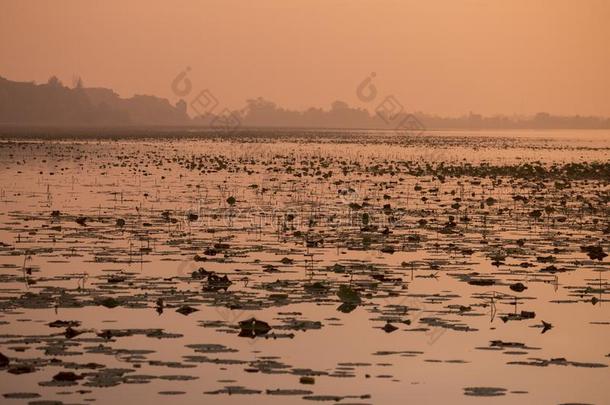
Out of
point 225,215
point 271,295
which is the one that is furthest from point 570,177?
point 271,295

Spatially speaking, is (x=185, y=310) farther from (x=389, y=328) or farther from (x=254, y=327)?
(x=389, y=328)

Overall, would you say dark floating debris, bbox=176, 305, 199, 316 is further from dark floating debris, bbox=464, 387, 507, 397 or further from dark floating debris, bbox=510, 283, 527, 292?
dark floating debris, bbox=510, 283, 527, 292

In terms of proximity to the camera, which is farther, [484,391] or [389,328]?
[389,328]

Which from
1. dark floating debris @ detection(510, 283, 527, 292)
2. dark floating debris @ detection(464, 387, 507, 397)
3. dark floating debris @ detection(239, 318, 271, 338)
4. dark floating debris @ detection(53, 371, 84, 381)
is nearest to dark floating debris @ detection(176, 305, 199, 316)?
dark floating debris @ detection(239, 318, 271, 338)

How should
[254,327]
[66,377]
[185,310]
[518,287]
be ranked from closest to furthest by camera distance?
[66,377] < [254,327] < [185,310] < [518,287]

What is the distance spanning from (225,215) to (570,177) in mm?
30065

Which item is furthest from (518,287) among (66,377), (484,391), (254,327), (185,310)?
(66,377)

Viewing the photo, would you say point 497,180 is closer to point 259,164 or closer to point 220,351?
point 259,164

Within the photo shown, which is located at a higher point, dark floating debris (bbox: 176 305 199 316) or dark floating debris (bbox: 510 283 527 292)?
dark floating debris (bbox: 176 305 199 316)

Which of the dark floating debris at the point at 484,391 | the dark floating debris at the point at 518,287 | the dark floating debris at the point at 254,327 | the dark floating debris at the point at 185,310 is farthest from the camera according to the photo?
the dark floating debris at the point at 518,287

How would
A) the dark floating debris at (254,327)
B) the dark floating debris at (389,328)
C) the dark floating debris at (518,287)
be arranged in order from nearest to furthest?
the dark floating debris at (254,327), the dark floating debris at (389,328), the dark floating debris at (518,287)

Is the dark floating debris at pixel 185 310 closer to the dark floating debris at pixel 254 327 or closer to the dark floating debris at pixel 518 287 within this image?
the dark floating debris at pixel 254 327

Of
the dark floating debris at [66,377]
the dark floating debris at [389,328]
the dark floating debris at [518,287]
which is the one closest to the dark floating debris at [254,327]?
the dark floating debris at [389,328]

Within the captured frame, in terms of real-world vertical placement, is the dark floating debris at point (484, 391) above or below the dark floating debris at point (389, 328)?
below
